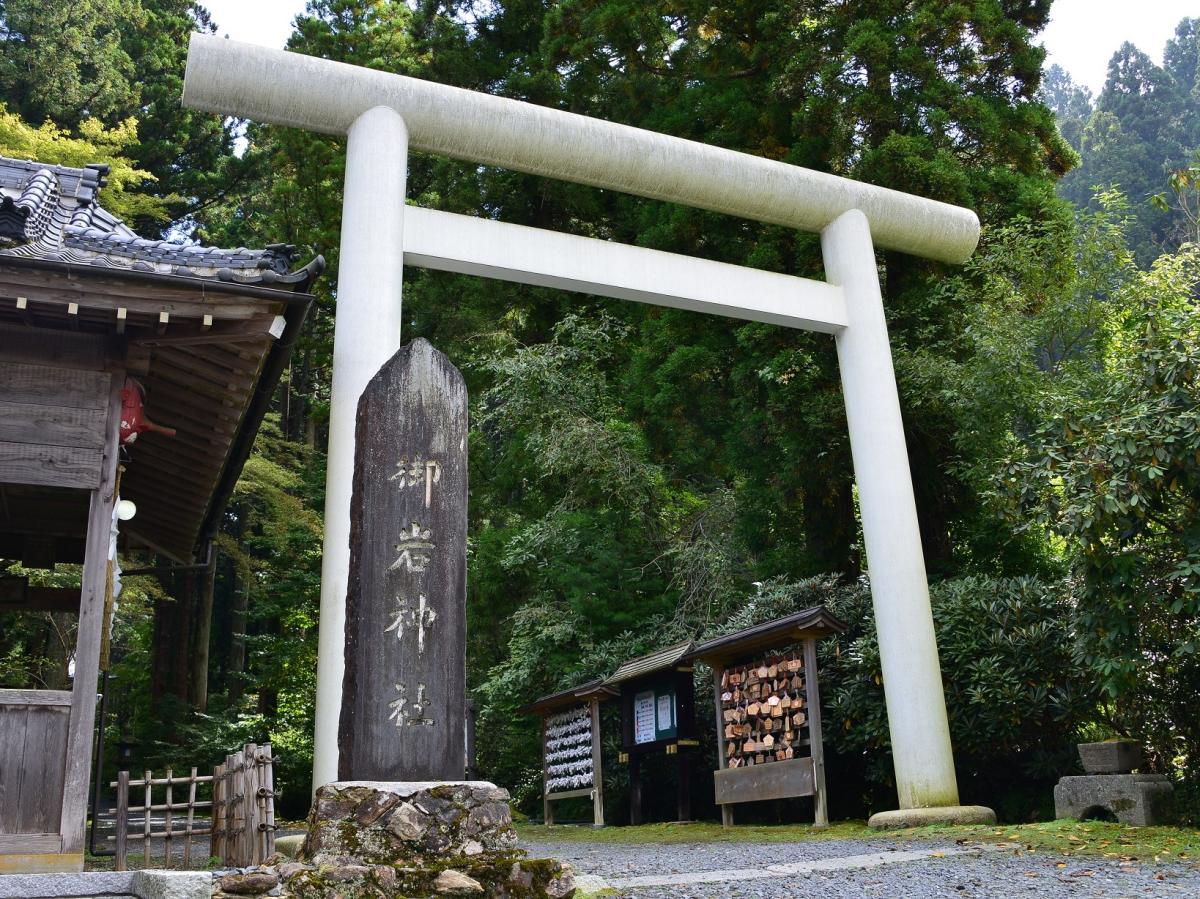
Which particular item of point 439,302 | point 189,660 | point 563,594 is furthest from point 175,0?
point 563,594

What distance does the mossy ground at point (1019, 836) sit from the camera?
19.5 feet

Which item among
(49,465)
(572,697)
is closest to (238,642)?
(572,697)

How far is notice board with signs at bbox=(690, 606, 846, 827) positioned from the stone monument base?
442cm

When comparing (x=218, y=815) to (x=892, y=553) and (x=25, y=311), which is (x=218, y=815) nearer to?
(x=25, y=311)

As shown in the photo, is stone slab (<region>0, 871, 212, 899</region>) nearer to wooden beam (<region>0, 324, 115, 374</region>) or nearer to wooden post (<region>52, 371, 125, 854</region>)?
wooden post (<region>52, 371, 125, 854</region>)

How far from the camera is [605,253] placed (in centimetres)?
851

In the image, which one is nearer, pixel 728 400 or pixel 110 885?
pixel 110 885

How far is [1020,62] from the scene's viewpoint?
11.3 m

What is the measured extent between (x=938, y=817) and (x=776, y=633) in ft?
5.89

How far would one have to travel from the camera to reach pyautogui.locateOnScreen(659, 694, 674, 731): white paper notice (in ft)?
33.8

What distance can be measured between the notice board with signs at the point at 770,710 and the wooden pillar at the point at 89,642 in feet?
16.5

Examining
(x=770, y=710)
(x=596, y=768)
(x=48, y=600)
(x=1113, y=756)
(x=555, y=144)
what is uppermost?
(x=555, y=144)

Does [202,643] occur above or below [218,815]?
above

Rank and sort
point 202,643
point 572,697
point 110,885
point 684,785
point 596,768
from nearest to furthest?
point 110,885, point 684,785, point 596,768, point 572,697, point 202,643
